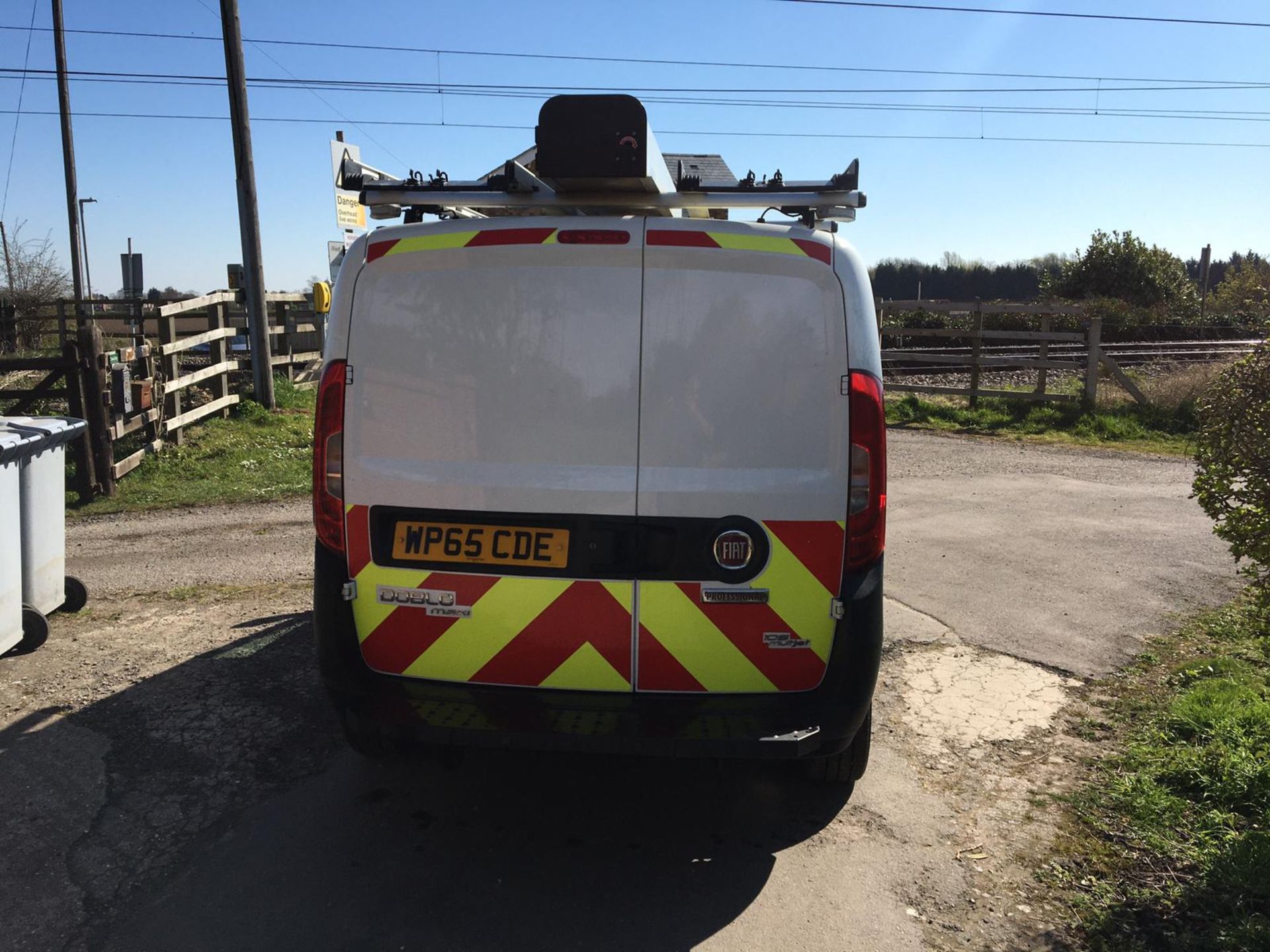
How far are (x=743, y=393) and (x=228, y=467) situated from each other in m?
9.86

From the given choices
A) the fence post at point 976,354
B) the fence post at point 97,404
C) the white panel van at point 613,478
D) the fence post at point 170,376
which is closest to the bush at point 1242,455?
the white panel van at point 613,478

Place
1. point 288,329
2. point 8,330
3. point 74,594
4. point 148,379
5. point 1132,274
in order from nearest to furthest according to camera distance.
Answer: point 74,594 → point 148,379 → point 288,329 → point 8,330 → point 1132,274

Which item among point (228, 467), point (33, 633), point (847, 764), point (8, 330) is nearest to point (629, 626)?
point (847, 764)

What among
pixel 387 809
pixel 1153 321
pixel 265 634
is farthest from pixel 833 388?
pixel 1153 321

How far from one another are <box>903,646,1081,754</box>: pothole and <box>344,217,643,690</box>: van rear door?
2116 mm

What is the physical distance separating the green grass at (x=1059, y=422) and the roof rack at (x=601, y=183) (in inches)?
483

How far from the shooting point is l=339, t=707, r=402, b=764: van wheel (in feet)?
11.3

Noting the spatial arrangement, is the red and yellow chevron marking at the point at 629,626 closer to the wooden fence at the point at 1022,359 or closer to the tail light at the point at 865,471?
the tail light at the point at 865,471

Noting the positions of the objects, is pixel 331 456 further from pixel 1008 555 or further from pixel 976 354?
pixel 976 354

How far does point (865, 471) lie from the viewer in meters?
3.28

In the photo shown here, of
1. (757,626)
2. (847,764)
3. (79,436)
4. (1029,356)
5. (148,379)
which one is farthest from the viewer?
(1029,356)

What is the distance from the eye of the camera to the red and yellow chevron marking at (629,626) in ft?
10.8

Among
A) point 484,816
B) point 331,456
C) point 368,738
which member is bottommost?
A: point 484,816

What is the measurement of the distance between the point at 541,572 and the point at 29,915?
191 centimetres
